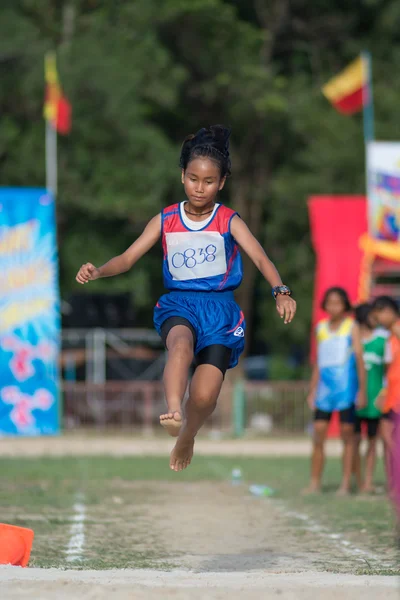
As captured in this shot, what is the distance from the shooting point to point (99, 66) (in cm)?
2856

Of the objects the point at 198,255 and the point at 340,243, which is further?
the point at 340,243

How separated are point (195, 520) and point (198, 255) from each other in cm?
347

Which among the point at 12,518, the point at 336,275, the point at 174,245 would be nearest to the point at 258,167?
the point at 336,275

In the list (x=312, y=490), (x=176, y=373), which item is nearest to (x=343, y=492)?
(x=312, y=490)

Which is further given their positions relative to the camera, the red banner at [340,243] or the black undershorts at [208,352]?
the red banner at [340,243]

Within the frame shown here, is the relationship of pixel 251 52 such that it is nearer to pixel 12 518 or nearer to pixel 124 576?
pixel 12 518

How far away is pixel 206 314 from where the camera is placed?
659 centimetres

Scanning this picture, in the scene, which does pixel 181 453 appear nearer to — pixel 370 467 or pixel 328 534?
pixel 328 534

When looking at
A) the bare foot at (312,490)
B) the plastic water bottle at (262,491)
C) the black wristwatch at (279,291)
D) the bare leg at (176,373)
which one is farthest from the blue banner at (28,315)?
the black wristwatch at (279,291)

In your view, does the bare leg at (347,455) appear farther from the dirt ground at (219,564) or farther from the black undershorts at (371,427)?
the dirt ground at (219,564)

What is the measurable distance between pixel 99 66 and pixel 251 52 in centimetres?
515

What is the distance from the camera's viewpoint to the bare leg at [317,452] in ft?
38.0

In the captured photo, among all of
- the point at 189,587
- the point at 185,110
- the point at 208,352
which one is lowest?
the point at 189,587

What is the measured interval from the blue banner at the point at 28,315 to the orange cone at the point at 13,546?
52.6 feet
